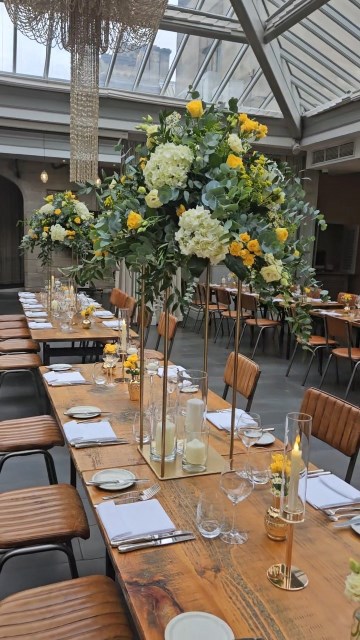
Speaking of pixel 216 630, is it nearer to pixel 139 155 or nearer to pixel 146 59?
pixel 139 155

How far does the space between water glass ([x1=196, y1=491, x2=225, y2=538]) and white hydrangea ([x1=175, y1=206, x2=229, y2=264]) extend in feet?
2.35

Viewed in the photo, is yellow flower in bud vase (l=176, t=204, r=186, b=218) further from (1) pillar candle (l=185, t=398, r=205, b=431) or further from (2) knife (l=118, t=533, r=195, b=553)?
(2) knife (l=118, t=533, r=195, b=553)

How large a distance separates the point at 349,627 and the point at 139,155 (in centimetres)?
149

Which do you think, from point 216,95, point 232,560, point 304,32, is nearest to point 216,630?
point 232,560

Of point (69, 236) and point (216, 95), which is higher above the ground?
point (216, 95)

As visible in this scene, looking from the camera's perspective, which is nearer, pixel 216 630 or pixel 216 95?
pixel 216 630

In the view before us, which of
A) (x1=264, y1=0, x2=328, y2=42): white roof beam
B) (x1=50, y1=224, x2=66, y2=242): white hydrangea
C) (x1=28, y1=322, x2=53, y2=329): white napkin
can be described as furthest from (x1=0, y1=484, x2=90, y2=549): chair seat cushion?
(x1=264, y1=0, x2=328, y2=42): white roof beam

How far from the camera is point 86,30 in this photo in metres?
3.99

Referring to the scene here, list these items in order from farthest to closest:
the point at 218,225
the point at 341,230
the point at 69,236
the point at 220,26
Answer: the point at 341,230, the point at 220,26, the point at 69,236, the point at 218,225

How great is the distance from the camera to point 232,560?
4.74 feet

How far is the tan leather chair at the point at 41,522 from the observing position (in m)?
1.94

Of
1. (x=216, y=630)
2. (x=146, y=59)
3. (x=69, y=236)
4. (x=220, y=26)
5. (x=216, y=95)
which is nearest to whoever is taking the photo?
(x=216, y=630)

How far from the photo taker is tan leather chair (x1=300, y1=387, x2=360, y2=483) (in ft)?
7.56

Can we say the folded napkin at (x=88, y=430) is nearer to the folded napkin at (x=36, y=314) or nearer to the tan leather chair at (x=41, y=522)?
the tan leather chair at (x=41, y=522)
